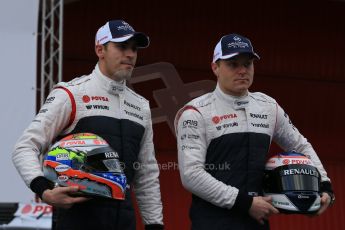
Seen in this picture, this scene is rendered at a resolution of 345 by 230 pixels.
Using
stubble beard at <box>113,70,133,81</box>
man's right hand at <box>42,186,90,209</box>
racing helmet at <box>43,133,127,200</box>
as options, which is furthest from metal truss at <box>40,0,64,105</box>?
man's right hand at <box>42,186,90,209</box>

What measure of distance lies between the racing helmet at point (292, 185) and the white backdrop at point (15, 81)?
2.70m

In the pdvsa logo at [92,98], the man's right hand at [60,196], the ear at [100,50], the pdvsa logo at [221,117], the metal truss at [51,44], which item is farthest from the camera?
the metal truss at [51,44]

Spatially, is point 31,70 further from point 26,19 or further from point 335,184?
point 335,184

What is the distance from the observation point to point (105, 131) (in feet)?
12.5

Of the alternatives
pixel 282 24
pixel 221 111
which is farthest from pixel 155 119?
pixel 221 111

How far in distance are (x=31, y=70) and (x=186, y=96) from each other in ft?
13.8

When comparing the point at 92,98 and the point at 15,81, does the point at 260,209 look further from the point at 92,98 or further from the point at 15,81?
the point at 15,81

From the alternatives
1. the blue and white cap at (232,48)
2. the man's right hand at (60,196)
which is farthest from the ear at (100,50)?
the man's right hand at (60,196)

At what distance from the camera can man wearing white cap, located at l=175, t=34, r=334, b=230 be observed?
402 cm

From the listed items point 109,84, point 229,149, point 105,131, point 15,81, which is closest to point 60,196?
point 105,131

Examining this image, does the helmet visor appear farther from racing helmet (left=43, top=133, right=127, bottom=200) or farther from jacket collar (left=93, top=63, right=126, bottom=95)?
jacket collar (left=93, top=63, right=126, bottom=95)

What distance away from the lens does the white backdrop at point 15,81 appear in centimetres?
629

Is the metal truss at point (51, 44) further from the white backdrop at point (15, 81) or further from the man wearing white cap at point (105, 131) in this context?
the man wearing white cap at point (105, 131)

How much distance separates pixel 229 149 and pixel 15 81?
2813 millimetres
